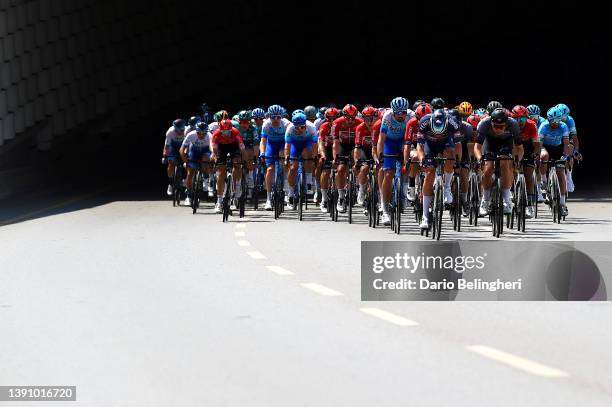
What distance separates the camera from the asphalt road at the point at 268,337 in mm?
7641

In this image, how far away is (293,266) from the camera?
48.4ft

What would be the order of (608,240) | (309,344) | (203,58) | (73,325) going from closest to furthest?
(309,344) → (73,325) → (608,240) → (203,58)

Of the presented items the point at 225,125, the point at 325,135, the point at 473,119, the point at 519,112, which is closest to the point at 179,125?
the point at 225,125

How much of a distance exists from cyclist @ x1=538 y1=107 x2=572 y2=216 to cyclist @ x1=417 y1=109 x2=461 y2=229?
14.2 feet

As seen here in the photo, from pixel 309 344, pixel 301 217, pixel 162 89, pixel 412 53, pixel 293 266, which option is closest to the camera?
pixel 309 344

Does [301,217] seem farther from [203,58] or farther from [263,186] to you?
[203,58]

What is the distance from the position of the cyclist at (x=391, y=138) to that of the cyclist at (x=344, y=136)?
303cm

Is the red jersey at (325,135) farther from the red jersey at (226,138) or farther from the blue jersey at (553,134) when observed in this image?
the blue jersey at (553,134)

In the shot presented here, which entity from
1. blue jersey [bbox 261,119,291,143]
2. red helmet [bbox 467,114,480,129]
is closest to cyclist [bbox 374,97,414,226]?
red helmet [bbox 467,114,480,129]

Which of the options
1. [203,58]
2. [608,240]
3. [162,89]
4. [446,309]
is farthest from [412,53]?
[446,309]

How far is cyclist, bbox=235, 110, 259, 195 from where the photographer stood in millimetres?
26764

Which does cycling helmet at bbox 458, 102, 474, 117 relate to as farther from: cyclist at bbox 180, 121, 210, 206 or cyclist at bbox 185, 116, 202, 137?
cyclist at bbox 185, 116, 202, 137

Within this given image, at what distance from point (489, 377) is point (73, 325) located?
3.58 metres

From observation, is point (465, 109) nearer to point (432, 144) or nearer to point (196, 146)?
point (432, 144)
